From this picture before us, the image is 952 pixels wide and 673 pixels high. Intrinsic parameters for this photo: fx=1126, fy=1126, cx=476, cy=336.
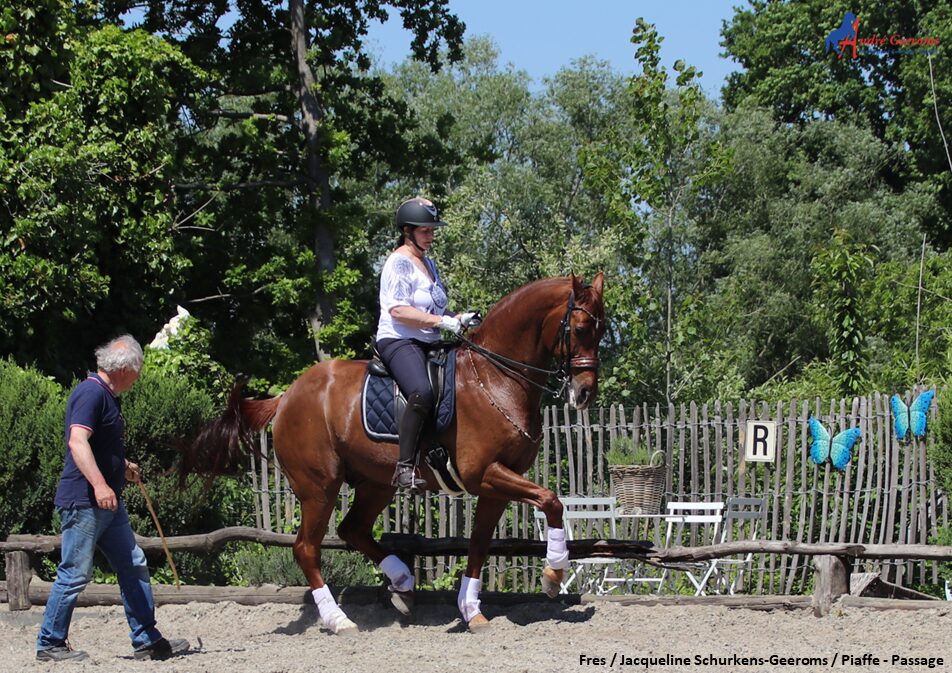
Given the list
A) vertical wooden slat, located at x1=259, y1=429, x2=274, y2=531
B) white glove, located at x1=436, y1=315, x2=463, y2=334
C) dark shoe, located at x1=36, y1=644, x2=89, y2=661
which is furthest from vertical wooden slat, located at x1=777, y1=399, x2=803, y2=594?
dark shoe, located at x1=36, y1=644, x2=89, y2=661

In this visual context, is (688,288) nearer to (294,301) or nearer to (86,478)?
(294,301)

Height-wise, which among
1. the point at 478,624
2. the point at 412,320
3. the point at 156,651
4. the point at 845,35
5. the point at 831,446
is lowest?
the point at 156,651

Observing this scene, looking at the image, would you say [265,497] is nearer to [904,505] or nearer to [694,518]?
[694,518]

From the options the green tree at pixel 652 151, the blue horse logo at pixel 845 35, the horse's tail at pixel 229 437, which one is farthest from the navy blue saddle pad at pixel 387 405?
the blue horse logo at pixel 845 35

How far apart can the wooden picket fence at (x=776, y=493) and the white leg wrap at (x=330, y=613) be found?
3.17 m

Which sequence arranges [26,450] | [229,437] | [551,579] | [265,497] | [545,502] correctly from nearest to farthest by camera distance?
[545,502] < [551,579] < [229,437] < [26,450] < [265,497]

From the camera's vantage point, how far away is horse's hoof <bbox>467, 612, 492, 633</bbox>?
750cm

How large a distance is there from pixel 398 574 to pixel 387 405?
127 cm

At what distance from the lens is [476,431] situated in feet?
24.2

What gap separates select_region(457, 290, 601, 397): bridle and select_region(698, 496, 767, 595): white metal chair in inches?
151

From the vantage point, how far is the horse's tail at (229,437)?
852 centimetres

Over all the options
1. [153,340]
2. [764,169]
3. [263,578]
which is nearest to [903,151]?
[764,169]

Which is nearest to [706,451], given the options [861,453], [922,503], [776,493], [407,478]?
[776,493]

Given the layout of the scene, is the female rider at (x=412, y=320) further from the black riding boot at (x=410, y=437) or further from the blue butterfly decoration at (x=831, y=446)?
the blue butterfly decoration at (x=831, y=446)
